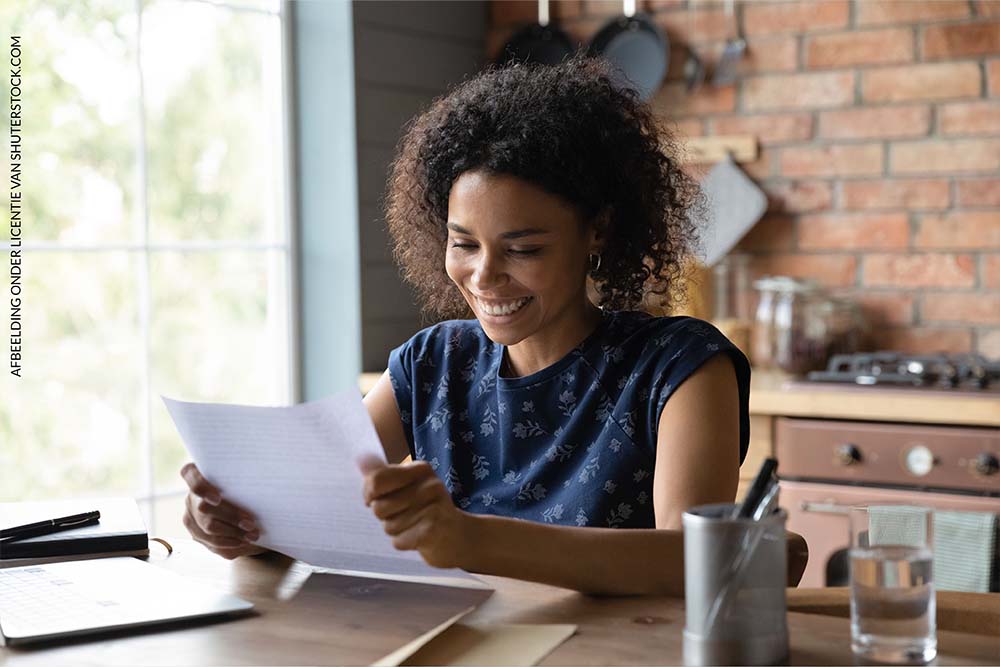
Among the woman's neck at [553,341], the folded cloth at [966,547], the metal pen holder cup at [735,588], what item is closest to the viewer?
A: the metal pen holder cup at [735,588]

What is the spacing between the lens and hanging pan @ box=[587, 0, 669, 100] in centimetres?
345

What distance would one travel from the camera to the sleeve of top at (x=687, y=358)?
157 centimetres

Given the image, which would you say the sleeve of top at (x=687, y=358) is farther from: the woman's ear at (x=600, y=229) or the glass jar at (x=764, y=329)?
the glass jar at (x=764, y=329)

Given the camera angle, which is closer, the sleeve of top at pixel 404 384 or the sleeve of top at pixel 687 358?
the sleeve of top at pixel 687 358

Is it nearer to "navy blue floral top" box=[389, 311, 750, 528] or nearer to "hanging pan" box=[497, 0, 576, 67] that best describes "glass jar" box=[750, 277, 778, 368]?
"hanging pan" box=[497, 0, 576, 67]

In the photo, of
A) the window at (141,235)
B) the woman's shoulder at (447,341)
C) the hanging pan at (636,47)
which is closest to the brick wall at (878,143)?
the hanging pan at (636,47)

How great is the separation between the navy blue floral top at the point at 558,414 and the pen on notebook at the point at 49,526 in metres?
0.49

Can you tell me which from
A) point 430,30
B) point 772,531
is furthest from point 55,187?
point 772,531

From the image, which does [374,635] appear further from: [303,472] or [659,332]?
[659,332]

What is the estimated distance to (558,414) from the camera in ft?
5.66

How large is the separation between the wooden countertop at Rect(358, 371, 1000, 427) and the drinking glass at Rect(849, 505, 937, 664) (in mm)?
1616

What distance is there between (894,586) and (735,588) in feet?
0.44

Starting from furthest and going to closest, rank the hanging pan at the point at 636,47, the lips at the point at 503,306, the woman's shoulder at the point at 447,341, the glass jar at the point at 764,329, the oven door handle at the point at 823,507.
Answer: the hanging pan at the point at 636,47 → the glass jar at the point at 764,329 → the oven door handle at the point at 823,507 → the woman's shoulder at the point at 447,341 → the lips at the point at 503,306

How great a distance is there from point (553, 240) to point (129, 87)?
70.1 inches
